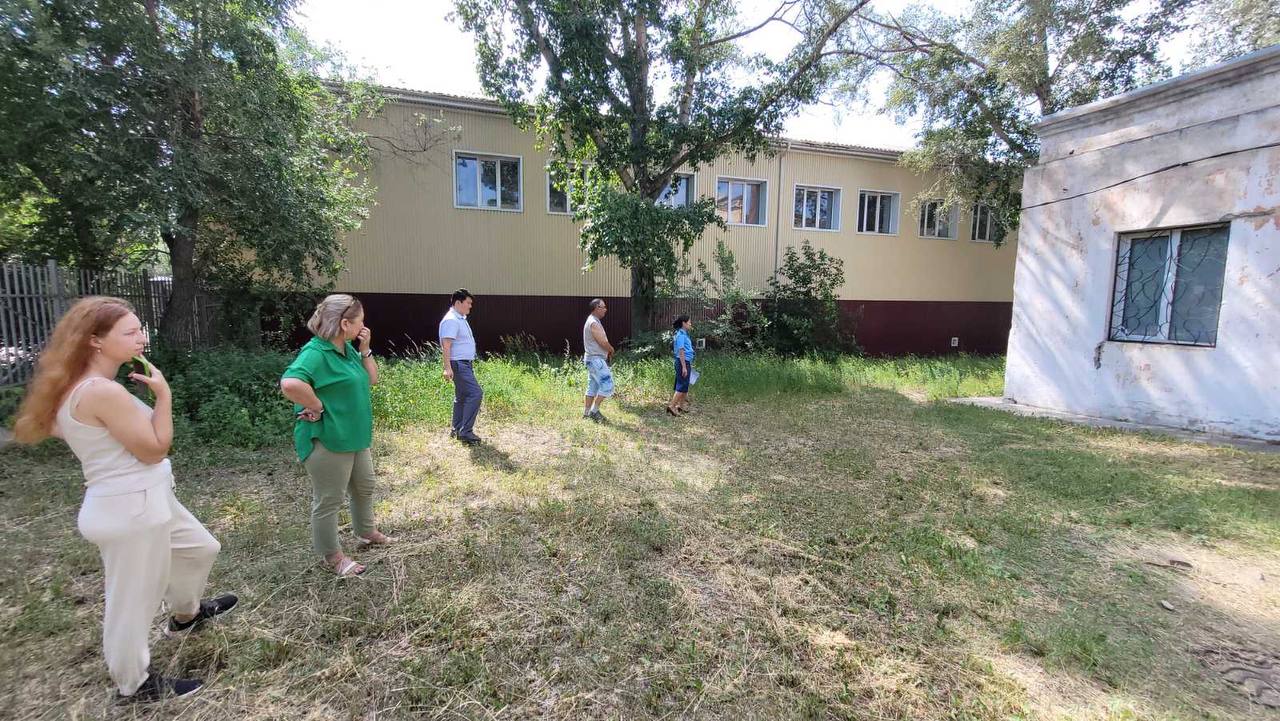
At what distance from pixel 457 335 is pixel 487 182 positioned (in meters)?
7.95

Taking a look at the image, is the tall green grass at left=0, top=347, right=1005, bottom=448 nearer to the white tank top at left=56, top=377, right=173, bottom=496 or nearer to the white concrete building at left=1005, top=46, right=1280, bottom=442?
the white concrete building at left=1005, top=46, right=1280, bottom=442

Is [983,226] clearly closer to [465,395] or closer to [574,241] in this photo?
[574,241]

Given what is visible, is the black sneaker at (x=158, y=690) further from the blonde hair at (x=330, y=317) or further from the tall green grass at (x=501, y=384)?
the tall green grass at (x=501, y=384)

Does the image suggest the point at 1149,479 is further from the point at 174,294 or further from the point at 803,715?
the point at 174,294

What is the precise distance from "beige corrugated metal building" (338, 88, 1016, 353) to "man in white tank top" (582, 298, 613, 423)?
600 cm

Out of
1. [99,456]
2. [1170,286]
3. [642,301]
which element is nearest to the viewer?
[99,456]

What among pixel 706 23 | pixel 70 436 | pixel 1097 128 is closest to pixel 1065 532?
pixel 70 436

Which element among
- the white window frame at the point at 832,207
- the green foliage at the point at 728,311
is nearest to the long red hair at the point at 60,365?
the green foliage at the point at 728,311

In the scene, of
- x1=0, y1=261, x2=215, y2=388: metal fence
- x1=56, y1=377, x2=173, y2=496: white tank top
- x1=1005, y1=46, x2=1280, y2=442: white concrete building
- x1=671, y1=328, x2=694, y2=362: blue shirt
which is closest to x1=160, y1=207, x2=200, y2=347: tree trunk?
x1=0, y1=261, x2=215, y2=388: metal fence

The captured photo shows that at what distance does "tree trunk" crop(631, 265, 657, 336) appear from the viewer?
11.4 metres

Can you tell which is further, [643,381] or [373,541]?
[643,381]

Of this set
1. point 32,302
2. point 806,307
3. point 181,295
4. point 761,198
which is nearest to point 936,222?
point 761,198

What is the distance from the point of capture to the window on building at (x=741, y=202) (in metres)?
15.0

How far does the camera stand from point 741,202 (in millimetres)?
15102
